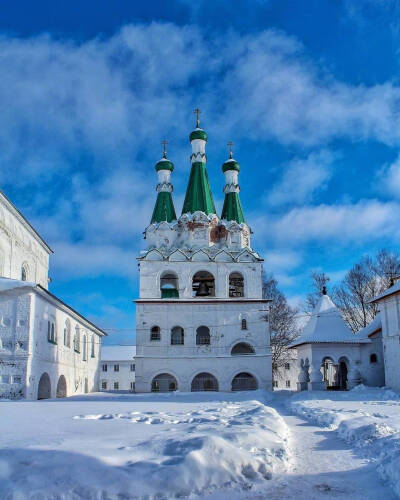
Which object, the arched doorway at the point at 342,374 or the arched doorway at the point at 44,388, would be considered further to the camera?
the arched doorway at the point at 342,374

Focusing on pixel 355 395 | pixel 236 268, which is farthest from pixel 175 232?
pixel 355 395

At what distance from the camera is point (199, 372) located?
80.0ft

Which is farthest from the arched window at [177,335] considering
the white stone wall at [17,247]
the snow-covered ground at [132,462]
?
the snow-covered ground at [132,462]

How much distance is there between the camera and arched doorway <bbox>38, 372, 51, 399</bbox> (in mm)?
18148

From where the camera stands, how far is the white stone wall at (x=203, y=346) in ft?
79.9

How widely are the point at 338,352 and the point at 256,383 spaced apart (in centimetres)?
420

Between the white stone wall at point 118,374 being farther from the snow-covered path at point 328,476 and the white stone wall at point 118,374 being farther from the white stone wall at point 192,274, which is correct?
the snow-covered path at point 328,476

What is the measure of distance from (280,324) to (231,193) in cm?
868

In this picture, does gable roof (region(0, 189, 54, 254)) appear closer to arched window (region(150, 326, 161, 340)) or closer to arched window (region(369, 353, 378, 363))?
arched window (region(150, 326, 161, 340))

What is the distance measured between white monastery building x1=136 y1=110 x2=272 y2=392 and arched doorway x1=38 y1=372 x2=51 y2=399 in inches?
239

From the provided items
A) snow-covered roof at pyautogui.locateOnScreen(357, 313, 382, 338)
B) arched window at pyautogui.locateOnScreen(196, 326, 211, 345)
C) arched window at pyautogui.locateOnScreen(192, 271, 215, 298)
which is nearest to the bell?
arched window at pyautogui.locateOnScreen(192, 271, 215, 298)

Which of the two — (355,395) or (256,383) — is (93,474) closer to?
(355,395)

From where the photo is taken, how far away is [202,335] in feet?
83.1

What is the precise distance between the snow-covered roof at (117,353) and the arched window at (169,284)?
19337mm
